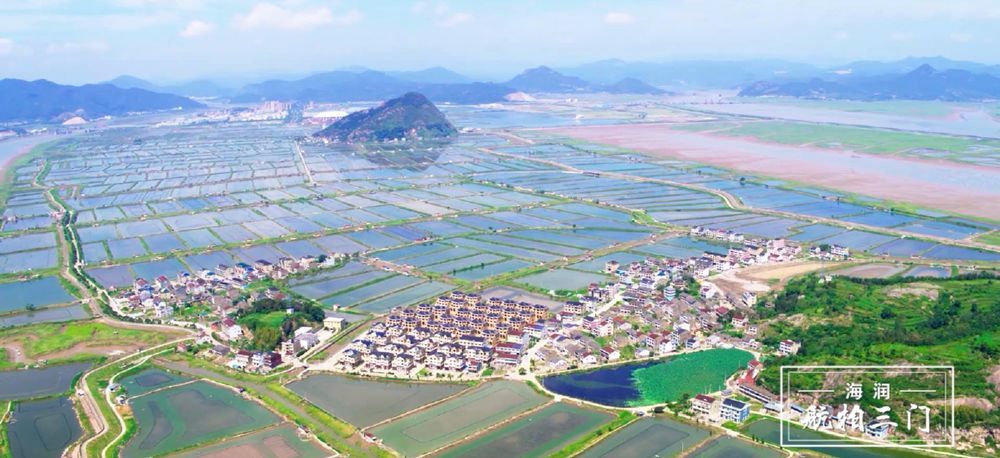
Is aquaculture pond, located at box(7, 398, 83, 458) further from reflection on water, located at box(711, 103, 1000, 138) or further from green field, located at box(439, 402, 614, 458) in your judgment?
reflection on water, located at box(711, 103, 1000, 138)

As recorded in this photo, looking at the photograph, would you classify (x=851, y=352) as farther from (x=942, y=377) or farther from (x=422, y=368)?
(x=422, y=368)

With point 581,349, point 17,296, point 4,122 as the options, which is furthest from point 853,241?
point 4,122

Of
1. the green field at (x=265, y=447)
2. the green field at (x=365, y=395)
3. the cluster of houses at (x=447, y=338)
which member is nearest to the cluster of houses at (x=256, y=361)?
the green field at (x=365, y=395)

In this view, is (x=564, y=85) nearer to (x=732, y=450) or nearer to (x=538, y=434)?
(x=538, y=434)

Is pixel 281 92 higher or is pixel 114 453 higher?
pixel 281 92

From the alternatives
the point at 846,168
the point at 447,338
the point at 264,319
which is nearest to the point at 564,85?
the point at 846,168

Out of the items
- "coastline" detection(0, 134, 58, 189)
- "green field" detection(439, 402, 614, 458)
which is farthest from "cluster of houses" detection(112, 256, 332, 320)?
"coastline" detection(0, 134, 58, 189)

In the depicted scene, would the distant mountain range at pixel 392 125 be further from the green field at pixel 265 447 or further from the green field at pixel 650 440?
the green field at pixel 650 440
